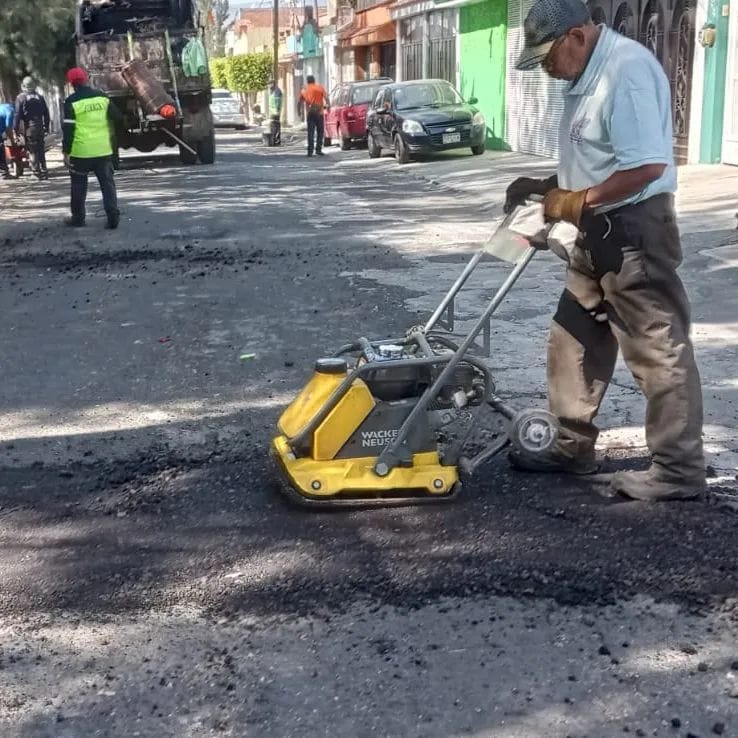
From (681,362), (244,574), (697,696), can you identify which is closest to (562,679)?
(697,696)

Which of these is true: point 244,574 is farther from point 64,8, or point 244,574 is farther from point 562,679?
point 64,8

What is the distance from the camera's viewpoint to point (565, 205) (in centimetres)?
406

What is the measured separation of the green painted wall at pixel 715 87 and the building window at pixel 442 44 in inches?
597

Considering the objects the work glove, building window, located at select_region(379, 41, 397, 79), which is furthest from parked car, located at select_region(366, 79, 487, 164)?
the work glove

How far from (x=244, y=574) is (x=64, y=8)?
77.7ft

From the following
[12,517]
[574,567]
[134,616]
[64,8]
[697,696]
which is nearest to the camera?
[697,696]

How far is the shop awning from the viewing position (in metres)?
40.8

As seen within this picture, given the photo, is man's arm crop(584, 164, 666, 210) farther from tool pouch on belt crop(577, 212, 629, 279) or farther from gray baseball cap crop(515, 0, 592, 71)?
gray baseball cap crop(515, 0, 592, 71)

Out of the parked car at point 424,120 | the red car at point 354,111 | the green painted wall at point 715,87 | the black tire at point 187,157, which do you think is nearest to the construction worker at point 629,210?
the green painted wall at point 715,87

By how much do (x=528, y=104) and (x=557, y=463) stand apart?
71.5 feet

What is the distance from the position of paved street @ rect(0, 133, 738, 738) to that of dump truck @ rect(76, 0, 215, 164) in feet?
50.1

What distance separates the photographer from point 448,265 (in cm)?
1034

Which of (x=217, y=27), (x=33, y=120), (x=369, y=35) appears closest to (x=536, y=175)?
(x=33, y=120)

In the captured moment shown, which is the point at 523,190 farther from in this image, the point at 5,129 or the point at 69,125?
the point at 5,129
